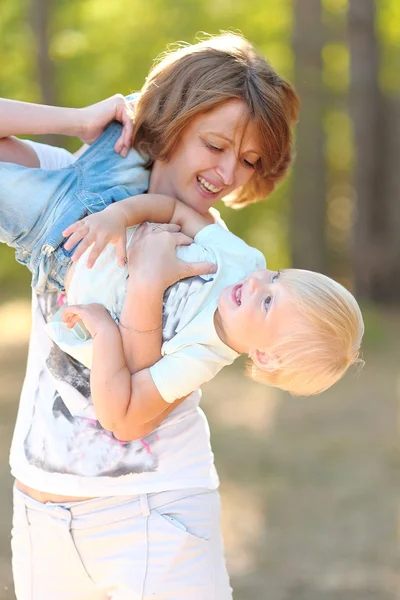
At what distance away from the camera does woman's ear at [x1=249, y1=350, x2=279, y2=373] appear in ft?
6.75

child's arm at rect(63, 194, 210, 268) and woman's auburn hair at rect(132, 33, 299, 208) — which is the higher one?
woman's auburn hair at rect(132, 33, 299, 208)

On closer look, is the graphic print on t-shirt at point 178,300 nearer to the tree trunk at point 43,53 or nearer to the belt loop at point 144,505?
the belt loop at point 144,505

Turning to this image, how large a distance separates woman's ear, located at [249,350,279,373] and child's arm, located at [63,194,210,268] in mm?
319

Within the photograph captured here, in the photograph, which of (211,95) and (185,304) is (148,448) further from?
(211,95)

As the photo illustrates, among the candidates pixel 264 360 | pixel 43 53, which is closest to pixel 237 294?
pixel 264 360

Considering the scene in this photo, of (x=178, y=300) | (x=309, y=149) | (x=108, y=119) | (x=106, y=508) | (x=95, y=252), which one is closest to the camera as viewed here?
(x=95, y=252)

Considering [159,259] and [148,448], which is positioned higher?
[159,259]

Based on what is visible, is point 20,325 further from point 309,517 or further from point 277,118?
point 277,118

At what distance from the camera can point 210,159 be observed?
2174mm

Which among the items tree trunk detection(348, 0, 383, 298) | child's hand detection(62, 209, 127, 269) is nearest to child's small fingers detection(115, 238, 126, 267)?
child's hand detection(62, 209, 127, 269)

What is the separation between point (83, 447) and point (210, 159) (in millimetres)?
737

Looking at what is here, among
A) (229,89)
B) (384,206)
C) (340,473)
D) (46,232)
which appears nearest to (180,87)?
(229,89)

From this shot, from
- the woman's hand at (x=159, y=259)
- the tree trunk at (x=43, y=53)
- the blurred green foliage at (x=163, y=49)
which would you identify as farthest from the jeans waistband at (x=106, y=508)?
the tree trunk at (x=43, y=53)

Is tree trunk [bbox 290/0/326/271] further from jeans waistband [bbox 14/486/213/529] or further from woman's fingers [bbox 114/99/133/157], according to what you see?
jeans waistband [bbox 14/486/213/529]
